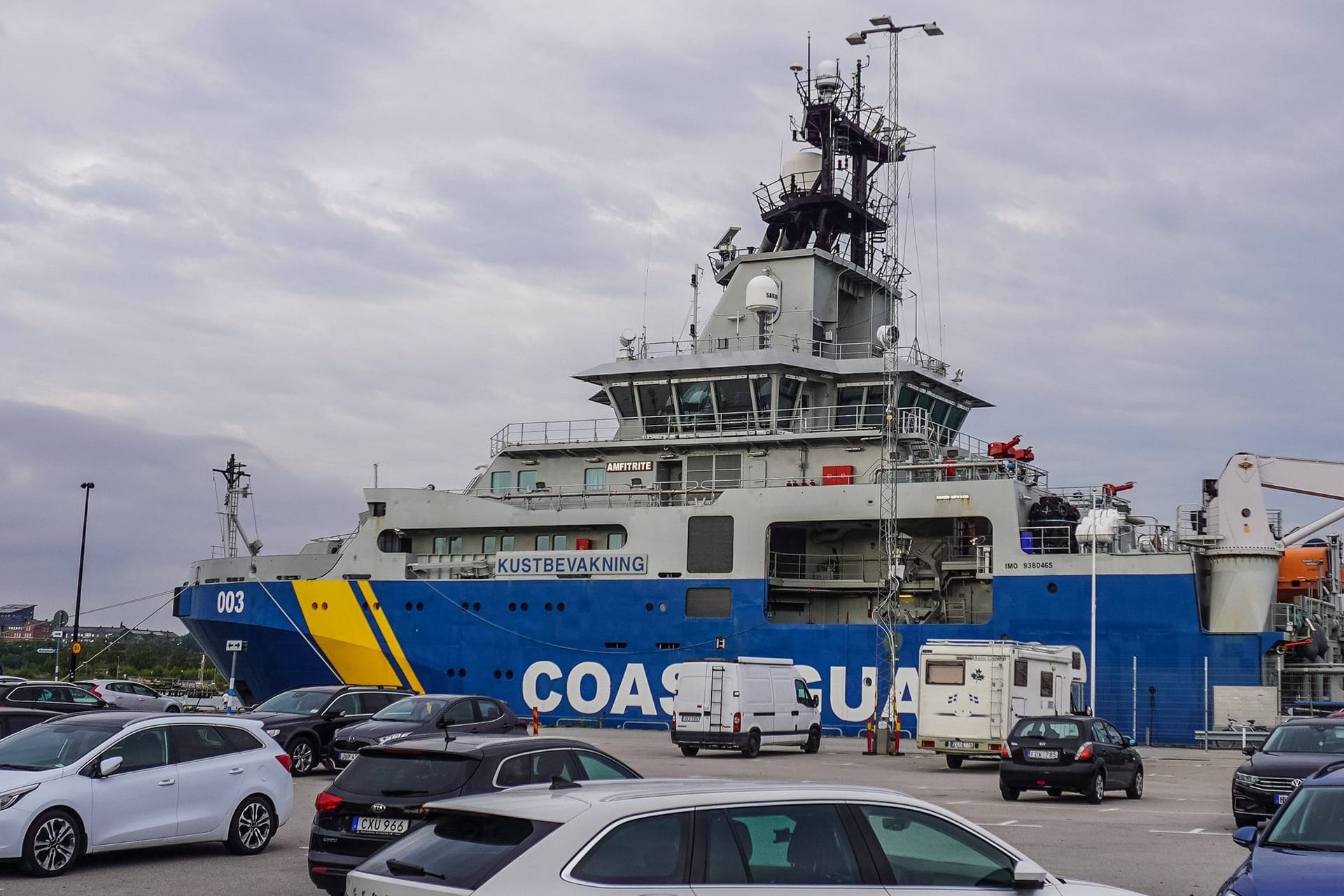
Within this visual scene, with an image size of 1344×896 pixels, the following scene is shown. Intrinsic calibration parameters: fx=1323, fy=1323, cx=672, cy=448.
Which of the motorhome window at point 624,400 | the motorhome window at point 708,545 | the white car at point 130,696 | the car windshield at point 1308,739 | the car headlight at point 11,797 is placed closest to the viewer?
the car headlight at point 11,797

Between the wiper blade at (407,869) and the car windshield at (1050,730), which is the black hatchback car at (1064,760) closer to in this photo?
the car windshield at (1050,730)

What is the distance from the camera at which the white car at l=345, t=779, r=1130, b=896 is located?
5273 millimetres

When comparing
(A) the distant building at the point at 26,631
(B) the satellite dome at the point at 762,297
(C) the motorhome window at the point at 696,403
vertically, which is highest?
(B) the satellite dome at the point at 762,297

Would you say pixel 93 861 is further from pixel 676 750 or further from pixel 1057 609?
pixel 1057 609

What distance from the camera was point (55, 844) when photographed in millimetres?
10797

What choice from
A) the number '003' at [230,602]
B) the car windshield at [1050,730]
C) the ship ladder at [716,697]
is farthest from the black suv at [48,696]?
the car windshield at [1050,730]

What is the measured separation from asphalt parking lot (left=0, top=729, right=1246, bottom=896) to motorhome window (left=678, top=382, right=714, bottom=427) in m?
10.3

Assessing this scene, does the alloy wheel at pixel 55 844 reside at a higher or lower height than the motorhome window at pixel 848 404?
lower

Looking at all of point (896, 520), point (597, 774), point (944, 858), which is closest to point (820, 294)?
point (896, 520)

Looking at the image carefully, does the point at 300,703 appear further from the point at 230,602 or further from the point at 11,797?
the point at 230,602

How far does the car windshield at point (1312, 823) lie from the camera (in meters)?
8.30

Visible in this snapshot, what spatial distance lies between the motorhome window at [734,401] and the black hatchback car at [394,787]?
24.7 meters

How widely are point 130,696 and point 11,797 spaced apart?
20106mm

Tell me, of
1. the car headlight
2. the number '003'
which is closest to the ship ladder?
the number '003'
